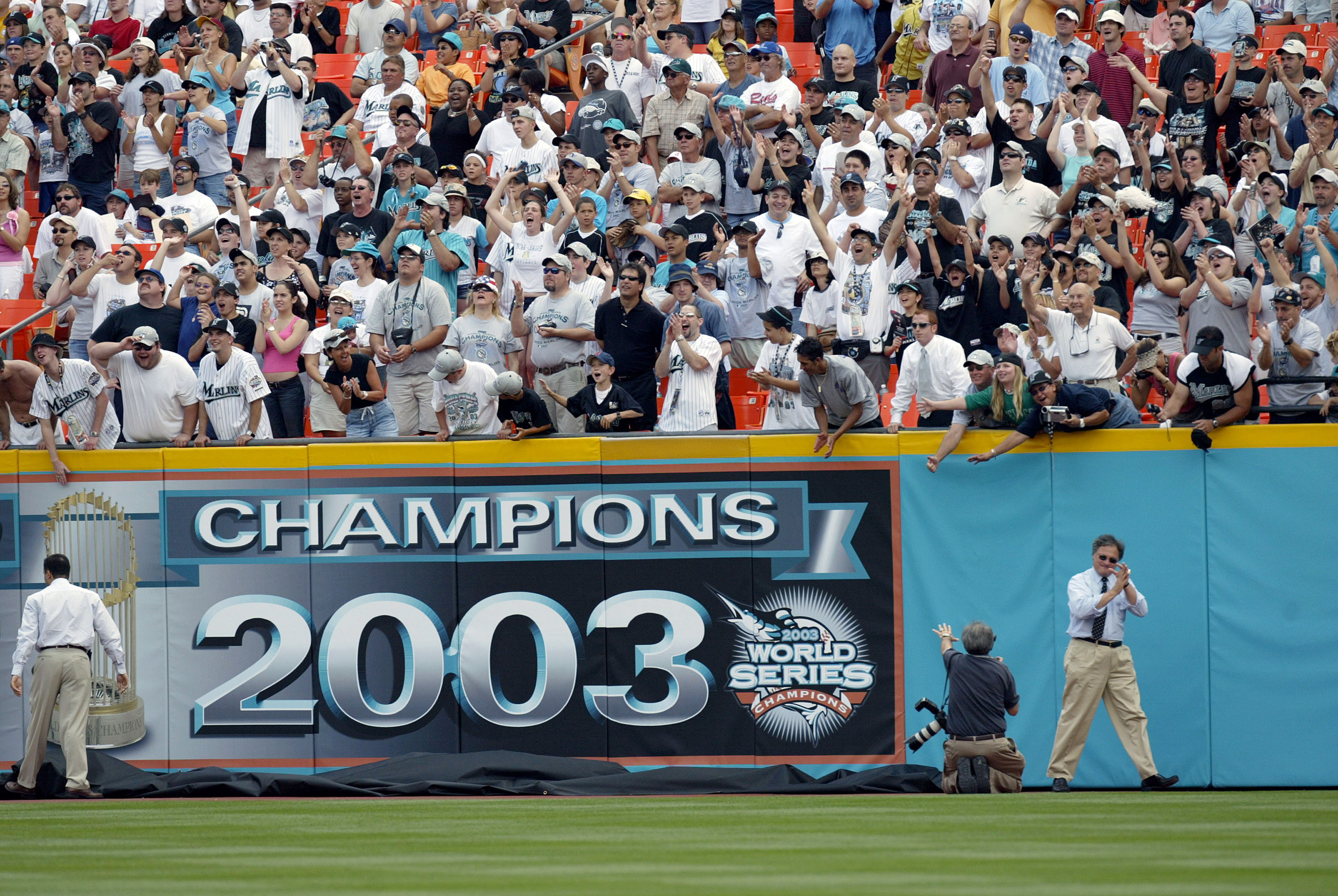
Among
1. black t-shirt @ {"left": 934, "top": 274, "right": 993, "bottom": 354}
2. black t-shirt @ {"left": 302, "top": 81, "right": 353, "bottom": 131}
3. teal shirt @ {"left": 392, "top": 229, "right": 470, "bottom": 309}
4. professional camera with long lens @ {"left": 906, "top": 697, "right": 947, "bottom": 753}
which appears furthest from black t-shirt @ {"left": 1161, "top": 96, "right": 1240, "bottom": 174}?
black t-shirt @ {"left": 302, "top": 81, "right": 353, "bottom": 131}

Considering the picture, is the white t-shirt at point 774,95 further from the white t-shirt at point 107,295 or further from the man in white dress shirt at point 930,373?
the white t-shirt at point 107,295

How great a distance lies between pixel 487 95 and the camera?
66.1 feet

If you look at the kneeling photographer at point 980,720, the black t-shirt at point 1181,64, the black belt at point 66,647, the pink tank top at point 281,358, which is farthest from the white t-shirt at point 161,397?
the black t-shirt at point 1181,64

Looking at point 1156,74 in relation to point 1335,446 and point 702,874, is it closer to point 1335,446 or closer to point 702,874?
point 1335,446

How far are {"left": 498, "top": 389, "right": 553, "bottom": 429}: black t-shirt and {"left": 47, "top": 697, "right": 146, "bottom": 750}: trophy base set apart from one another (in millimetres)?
4044

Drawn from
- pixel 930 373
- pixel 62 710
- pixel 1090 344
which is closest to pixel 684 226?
pixel 930 373

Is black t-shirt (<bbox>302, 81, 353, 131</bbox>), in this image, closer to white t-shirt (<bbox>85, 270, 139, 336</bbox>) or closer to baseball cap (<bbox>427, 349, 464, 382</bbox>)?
white t-shirt (<bbox>85, 270, 139, 336</bbox>)

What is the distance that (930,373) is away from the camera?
542 inches

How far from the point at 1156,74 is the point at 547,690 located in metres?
10.2

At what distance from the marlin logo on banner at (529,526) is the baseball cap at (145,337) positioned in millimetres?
1357

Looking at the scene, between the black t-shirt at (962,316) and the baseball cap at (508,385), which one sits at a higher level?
the black t-shirt at (962,316)

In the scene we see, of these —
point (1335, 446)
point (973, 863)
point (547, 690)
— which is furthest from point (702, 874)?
point (1335, 446)

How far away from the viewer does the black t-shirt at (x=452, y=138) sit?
63.5 ft

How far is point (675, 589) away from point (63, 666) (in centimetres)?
506
